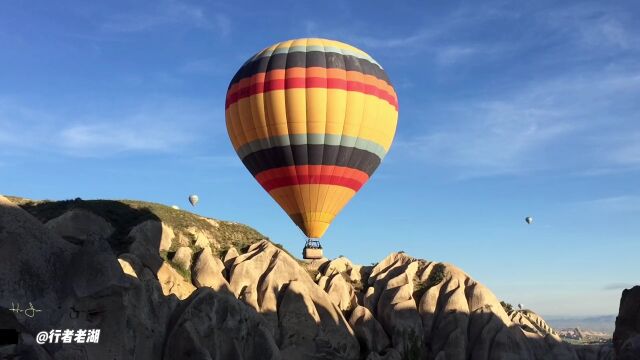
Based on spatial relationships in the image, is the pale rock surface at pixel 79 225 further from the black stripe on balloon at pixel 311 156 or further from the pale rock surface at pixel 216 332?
the pale rock surface at pixel 216 332

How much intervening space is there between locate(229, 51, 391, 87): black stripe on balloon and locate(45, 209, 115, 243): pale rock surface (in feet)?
61.2

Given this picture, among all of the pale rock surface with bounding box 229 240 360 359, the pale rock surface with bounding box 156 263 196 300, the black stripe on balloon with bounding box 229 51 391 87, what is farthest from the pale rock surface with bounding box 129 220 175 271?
the black stripe on balloon with bounding box 229 51 391 87

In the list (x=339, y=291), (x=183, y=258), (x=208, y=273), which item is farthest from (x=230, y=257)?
(x=339, y=291)

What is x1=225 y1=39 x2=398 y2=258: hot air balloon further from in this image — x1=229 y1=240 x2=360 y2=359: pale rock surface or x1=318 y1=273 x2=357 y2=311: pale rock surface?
x1=229 y1=240 x2=360 y2=359: pale rock surface

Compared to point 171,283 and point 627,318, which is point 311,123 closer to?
point 171,283

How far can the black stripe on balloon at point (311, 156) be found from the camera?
176 feet

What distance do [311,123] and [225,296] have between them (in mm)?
22043

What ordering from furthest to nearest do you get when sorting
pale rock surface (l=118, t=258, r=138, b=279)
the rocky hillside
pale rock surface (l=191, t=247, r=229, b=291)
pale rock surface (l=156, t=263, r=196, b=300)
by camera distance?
1. pale rock surface (l=191, t=247, r=229, b=291)
2. pale rock surface (l=156, t=263, r=196, b=300)
3. pale rock surface (l=118, t=258, r=138, b=279)
4. the rocky hillside

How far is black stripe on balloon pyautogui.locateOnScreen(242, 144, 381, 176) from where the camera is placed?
53.5 metres

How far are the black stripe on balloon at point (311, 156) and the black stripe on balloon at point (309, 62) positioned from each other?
7.19 meters

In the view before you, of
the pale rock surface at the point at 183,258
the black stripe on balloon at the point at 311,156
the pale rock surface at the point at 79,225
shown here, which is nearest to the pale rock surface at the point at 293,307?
the pale rock surface at the point at 183,258

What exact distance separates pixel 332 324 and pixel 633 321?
24.3m

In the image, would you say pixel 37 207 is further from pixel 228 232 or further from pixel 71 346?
pixel 71 346

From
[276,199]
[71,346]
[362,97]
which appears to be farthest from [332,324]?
[71,346]
